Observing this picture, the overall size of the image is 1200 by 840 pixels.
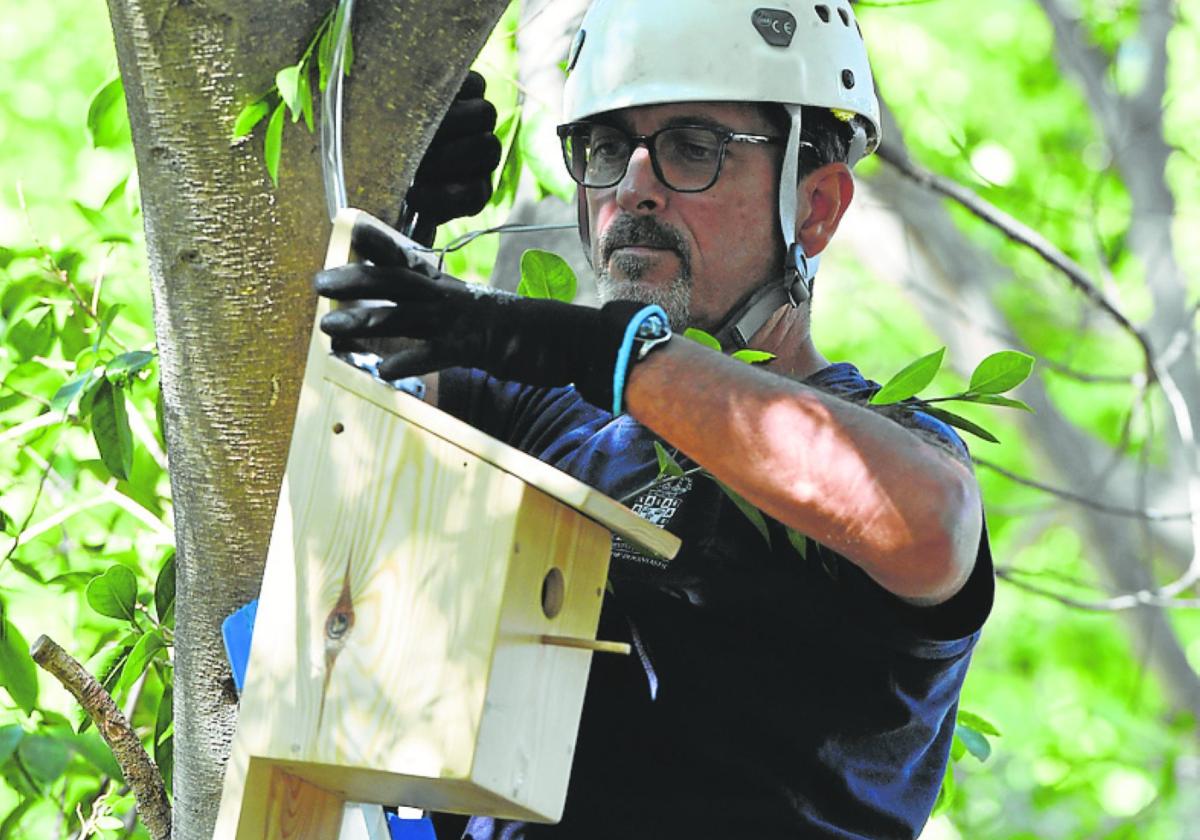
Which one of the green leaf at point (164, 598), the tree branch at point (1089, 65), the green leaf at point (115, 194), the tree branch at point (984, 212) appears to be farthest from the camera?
the tree branch at point (1089, 65)

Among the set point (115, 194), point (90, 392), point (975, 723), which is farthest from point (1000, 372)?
point (115, 194)

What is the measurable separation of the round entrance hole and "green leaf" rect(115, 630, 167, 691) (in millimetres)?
904

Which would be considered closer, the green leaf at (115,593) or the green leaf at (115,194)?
the green leaf at (115,593)

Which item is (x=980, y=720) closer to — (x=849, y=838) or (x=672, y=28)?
(x=849, y=838)

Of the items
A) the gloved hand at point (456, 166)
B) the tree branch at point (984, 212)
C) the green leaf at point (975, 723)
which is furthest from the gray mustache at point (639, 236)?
the tree branch at point (984, 212)

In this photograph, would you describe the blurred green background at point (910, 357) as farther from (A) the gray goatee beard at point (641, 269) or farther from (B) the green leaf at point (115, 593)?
(A) the gray goatee beard at point (641, 269)

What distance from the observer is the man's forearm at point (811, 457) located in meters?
2.20

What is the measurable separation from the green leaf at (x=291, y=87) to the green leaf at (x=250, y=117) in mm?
58

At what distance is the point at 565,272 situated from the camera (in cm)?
255

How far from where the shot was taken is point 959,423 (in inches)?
92.0

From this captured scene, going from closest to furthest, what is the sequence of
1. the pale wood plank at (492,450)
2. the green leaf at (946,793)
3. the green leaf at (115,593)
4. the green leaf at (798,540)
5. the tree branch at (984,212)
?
the pale wood plank at (492,450)
the green leaf at (798,540)
the green leaf at (115,593)
the green leaf at (946,793)
the tree branch at (984,212)

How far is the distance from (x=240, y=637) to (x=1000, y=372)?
3.71ft

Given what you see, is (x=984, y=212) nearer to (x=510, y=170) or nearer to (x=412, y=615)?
(x=510, y=170)

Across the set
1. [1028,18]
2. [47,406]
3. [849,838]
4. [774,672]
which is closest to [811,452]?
[774,672]
